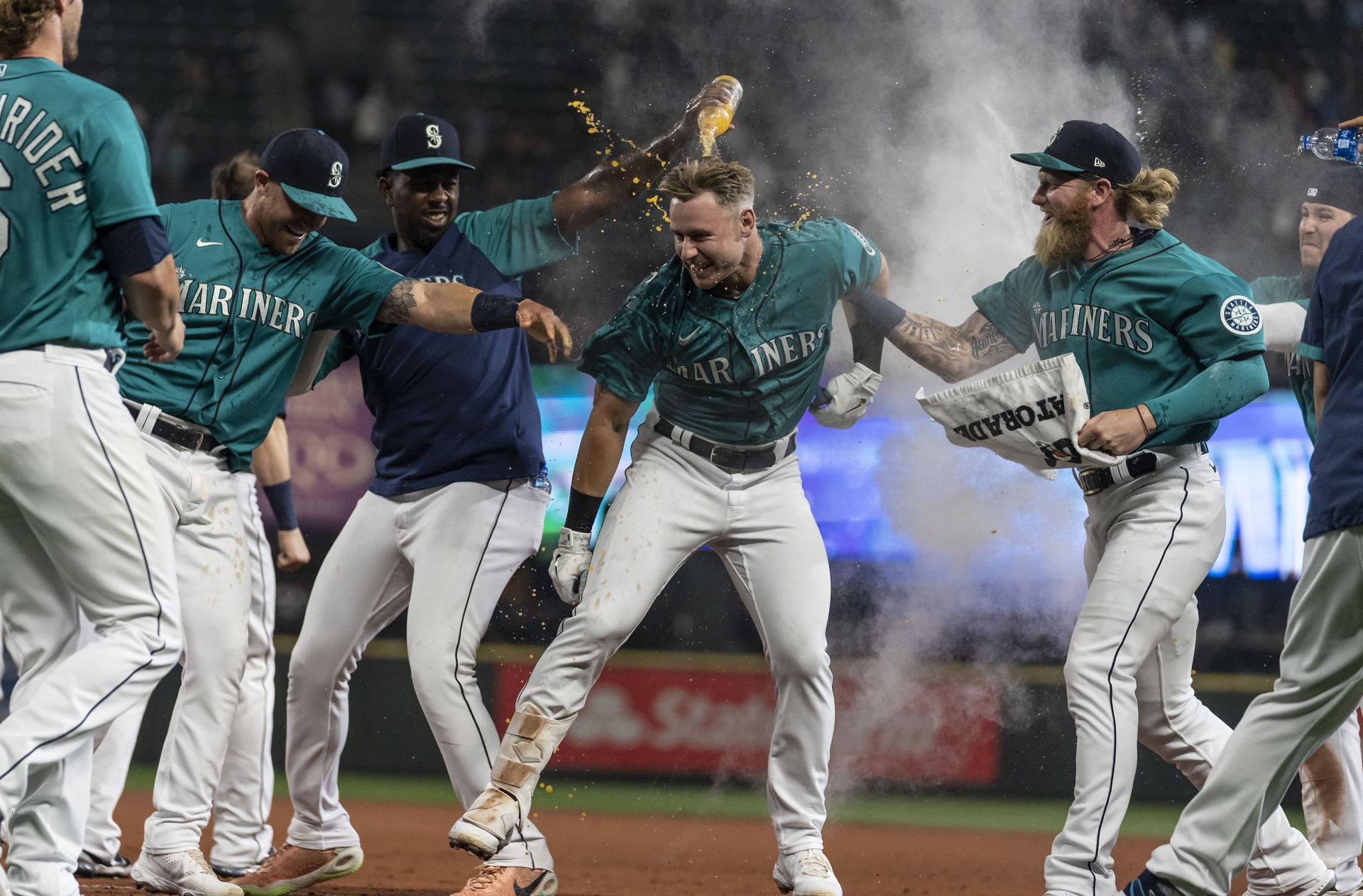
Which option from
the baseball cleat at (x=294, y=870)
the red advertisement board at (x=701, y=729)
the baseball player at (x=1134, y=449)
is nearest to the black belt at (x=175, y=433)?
the baseball cleat at (x=294, y=870)

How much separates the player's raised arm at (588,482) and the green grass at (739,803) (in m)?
3.02

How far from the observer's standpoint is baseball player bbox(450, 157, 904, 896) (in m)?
3.92

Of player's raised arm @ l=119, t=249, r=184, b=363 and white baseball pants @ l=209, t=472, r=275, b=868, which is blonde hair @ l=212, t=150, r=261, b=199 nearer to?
white baseball pants @ l=209, t=472, r=275, b=868

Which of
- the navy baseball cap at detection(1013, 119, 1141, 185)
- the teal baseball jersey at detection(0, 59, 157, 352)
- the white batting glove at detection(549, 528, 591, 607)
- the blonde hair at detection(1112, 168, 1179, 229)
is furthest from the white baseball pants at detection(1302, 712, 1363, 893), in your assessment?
the teal baseball jersey at detection(0, 59, 157, 352)

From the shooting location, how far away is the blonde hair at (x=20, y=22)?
10.3ft

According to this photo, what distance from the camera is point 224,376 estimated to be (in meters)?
4.04

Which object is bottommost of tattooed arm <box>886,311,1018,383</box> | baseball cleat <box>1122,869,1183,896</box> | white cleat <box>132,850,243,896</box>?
white cleat <box>132,850,243,896</box>

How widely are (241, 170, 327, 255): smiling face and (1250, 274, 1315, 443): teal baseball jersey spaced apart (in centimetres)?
315

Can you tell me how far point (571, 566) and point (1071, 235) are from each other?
5.81 feet

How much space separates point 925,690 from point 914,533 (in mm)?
909

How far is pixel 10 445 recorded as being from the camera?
2949 millimetres

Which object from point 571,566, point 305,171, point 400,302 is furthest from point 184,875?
point 305,171

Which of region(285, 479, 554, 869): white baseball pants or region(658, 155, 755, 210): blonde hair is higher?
region(658, 155, 755, 210): blonde hair

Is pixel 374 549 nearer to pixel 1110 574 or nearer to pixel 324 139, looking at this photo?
pixel 324 139
